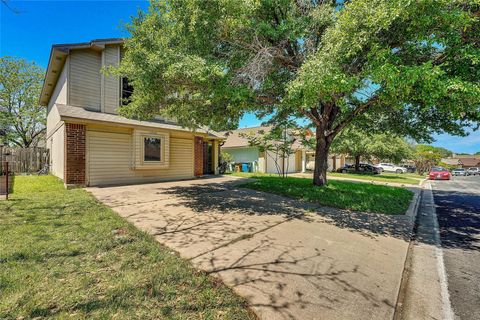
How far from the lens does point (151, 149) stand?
11.1 m

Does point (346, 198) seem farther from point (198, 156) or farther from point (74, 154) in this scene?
point (74, 154)

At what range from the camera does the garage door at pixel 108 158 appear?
30.9 ft

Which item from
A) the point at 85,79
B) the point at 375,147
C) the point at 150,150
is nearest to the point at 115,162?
the point at 150,150

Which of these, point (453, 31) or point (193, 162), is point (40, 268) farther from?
point (193, 162)

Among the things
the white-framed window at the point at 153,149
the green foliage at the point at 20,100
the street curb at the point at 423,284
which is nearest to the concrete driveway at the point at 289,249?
the street curb at the point at 423,284

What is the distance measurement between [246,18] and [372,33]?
136 inches

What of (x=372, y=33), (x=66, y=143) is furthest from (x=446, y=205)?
(x=66, y=143)

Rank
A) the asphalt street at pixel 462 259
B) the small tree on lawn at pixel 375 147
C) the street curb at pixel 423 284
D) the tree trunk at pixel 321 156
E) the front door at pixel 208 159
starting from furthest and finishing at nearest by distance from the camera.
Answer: the small tree on lawn at pixel 375 147
the front door at pixel 208 159
the tree trunk at pixel 321 156
the asphalt street at pixel 462 259
the street curb at pixel 423 284

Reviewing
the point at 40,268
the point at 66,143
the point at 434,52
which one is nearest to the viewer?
the point at 40,268

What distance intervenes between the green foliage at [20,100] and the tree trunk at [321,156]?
91.1 feet

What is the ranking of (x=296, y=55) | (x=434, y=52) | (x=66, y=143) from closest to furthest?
(x=434, y=52) < (x=296, y=55) < (x=66, y=143)

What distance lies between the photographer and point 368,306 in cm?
249

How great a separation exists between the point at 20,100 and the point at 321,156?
30.3m

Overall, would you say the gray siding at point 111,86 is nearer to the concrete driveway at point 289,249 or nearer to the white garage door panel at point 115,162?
the white garage door panel at point 115,162
